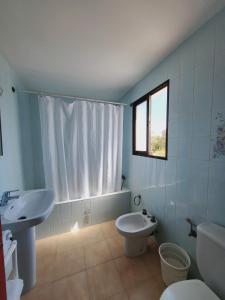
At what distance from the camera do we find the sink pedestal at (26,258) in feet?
3.97

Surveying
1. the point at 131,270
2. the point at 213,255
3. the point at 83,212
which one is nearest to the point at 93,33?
the point at 213,255

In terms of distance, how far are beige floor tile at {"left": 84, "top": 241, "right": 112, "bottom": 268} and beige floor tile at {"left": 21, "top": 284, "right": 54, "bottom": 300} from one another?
395 millimetres

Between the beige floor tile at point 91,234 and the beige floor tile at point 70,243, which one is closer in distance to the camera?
the beige floor tile at point 70,243

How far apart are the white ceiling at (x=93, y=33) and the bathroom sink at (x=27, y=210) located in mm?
1450

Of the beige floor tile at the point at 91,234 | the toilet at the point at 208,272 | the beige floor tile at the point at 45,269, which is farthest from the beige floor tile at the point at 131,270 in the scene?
the beige floor tile at the point at 45,269

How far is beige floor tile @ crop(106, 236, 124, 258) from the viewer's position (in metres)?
1.63

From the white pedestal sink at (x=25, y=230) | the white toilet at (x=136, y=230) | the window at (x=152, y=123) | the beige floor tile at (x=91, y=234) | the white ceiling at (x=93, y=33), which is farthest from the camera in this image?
the beige floor tile at (x=91, y=234)

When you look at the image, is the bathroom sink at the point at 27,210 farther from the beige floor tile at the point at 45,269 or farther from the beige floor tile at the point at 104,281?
the beige floor tile at the point at 104,281

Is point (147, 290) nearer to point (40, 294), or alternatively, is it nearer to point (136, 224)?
point (136, 224)

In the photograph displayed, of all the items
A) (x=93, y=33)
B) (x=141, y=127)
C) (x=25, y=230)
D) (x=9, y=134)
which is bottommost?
(x=25, y=230)

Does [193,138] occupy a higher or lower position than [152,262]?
higher

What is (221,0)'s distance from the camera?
869 mm

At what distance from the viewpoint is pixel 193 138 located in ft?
3.91

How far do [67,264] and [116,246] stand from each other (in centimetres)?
61
